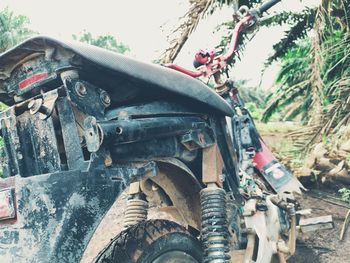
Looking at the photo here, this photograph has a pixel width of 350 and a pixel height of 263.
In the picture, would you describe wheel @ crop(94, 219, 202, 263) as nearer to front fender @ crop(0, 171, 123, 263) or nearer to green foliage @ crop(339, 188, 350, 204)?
front fender @ crop(0, 171, 123, 263)

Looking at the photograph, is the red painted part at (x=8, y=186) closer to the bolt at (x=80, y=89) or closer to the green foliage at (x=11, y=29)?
the bolt at (x=80, y=89)

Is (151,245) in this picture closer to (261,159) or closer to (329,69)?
(261,159)

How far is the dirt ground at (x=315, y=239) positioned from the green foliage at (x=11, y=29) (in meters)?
16.5

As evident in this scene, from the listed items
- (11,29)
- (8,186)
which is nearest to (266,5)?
(8,186)

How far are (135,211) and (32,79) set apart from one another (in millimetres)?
946

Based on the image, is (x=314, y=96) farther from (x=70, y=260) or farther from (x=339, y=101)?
(x=70, y=260)

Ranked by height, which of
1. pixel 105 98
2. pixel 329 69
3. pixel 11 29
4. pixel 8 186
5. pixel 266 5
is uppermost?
pixel 11 29

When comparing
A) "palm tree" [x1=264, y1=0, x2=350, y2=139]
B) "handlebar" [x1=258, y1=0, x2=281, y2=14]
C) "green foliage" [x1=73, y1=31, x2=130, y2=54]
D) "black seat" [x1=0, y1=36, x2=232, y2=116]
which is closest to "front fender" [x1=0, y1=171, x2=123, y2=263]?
"black seat" [x1=0, y1=36, x2=232, y2=116]

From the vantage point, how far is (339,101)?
528cm

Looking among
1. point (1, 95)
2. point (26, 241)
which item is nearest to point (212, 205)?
point (26, 241)

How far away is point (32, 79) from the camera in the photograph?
1697 millimetres

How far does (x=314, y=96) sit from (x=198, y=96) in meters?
2.62

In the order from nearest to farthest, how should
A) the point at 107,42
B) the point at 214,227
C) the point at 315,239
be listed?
the point at 214,227 → the point at 315,239 → the point at 107,42

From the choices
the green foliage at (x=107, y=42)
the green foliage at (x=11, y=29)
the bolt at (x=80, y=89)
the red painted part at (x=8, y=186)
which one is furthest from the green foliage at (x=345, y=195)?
the green foliage at (x=107, y=42)
